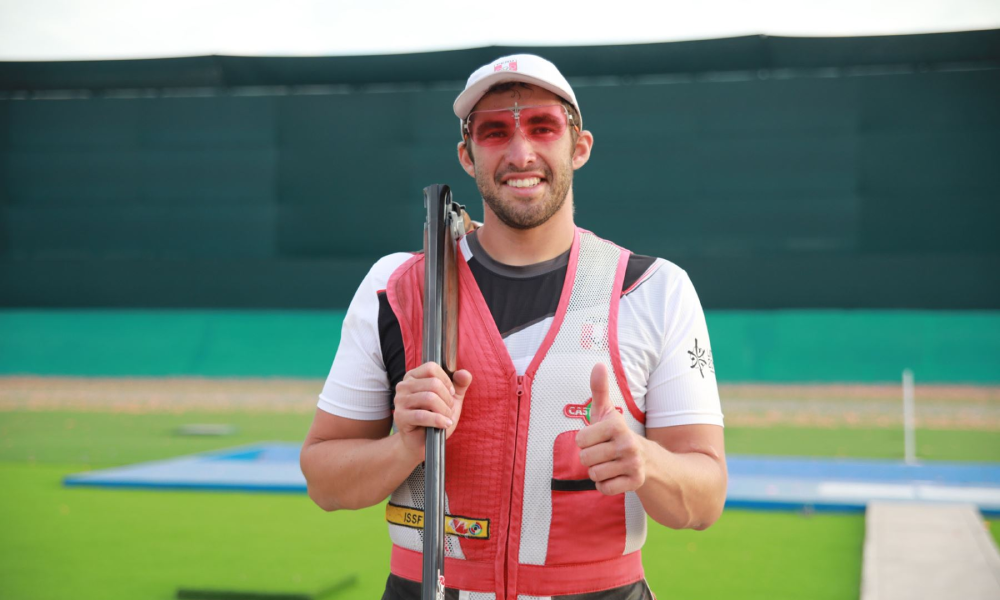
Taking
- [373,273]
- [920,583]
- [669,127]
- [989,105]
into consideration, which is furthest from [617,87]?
[373,273]

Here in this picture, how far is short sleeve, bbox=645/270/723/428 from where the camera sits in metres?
1.91

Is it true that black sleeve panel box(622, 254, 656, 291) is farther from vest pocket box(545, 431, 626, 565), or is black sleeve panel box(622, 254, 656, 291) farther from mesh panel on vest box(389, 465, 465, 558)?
mesh panel on vest box(389, 465, 465, 558)

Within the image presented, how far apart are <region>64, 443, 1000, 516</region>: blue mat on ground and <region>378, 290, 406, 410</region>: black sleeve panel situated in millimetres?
5316

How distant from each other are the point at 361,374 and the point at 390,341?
8 centimetres

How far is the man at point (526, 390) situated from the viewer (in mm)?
1905

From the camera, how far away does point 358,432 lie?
1987 mm

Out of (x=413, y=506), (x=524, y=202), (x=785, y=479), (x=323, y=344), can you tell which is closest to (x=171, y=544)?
(x=785, y=479)

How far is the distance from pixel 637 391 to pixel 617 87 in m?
16.9

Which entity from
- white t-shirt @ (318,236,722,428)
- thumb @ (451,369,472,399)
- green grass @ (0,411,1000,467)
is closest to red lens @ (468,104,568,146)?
white t-shirt @ (318,236,722,428)

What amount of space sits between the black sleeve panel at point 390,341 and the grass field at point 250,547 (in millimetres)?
3425

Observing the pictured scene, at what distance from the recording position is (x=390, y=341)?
6.48ft

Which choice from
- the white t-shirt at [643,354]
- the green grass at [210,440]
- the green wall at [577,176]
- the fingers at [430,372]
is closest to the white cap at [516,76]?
the white t-shirt at [643,354]

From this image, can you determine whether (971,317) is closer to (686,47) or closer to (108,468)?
(686,47)

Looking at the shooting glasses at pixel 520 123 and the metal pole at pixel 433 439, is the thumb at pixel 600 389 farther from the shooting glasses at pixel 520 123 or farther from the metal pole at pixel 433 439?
the shooting glasses at pixel 520 123
